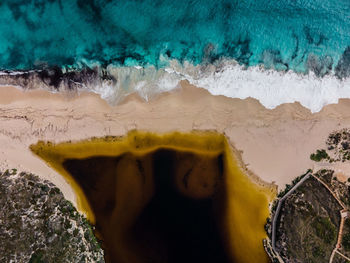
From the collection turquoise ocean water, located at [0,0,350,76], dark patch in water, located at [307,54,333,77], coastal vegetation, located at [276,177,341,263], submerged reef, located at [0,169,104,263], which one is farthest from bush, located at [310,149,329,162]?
submerged reef, located at [0,169,104,263]

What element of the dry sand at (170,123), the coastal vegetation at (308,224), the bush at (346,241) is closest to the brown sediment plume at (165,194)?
the dry sand at (170,123)

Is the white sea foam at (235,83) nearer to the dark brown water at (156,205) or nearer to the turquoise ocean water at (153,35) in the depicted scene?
the turquoise ocean water at (153,35)

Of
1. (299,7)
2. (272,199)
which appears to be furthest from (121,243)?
(299,7)

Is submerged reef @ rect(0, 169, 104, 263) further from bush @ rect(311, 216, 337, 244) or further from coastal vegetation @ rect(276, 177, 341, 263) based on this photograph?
bush @ rect(311, 216, 337, 244)

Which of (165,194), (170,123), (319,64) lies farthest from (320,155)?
(165,194)

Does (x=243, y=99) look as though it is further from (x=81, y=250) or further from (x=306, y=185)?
(x=81, y=250)

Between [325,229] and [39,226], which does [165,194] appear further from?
[325,229]
